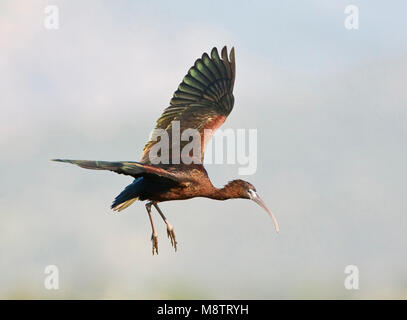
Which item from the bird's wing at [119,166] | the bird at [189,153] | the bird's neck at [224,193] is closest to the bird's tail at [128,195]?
the bird at [189,153]

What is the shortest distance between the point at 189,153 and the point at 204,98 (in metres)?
1.60

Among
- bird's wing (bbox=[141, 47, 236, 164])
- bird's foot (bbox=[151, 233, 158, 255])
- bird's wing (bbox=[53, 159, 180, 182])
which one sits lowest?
bird's foot (bbox=[151, 233, 158, 255])

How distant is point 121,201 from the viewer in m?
15.3

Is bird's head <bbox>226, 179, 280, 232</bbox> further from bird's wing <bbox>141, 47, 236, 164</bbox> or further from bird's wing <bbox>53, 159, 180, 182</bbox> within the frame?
bird's wing <bbox>53, 159, 180, 182</bbox>

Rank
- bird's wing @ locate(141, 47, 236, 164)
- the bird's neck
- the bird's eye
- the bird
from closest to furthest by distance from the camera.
Answer: the bird, the bird's neck, the bird's eye, bird's wing @ locate(141, 47, 236, 164)

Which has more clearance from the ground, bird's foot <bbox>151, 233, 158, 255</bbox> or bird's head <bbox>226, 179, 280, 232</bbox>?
bird's head <bbox>226, 179, 280, 232</bbox>

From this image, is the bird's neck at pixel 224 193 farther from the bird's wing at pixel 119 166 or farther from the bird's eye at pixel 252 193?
the bird's wing at pixel 119 166

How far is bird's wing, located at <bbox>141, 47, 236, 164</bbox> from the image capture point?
53.3 feet

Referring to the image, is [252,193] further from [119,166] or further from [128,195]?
[119,166]

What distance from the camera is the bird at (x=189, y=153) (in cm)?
1502

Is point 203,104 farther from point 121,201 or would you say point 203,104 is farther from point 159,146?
point 121,201

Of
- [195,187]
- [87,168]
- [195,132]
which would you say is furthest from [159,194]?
[87,168]

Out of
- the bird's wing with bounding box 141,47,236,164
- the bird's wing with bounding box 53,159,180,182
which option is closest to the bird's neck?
the bird's wing with bounding box 141,47,236,164

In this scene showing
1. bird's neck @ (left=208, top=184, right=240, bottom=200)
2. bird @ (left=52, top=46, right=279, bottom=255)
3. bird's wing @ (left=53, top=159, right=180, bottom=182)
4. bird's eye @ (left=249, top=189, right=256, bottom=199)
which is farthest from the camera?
bird's eye @ (left=249, top=189, right=256, bottom=199)
